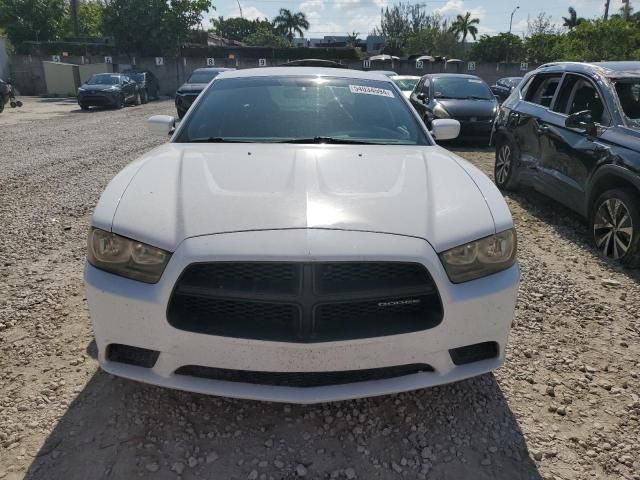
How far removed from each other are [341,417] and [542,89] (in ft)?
17.3

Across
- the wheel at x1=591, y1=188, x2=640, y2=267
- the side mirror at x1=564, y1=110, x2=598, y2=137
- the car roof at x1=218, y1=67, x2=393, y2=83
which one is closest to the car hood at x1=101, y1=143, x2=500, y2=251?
the car roof at x1=218, y1=67, x2=393, y2=83

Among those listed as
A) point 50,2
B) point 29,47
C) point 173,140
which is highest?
point 50,2

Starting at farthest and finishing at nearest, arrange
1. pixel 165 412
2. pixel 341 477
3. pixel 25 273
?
pixel 25 273, pixel 165 412, pixel 341 477

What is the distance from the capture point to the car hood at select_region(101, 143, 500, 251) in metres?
2.11

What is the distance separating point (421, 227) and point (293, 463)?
3.77ft

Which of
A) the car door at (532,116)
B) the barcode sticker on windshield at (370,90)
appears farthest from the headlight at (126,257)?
the car door at (532,116)

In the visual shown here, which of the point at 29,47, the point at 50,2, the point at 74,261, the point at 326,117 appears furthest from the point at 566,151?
the point at 50,2

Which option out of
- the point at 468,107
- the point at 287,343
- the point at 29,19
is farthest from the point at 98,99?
the point at 29,19

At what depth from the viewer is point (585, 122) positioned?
471 centimetres

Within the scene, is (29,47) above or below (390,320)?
above

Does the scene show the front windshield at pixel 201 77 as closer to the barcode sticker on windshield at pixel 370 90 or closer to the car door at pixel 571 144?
the car door at pixel 571 144

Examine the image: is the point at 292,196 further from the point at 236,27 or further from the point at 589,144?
the point at 236,27

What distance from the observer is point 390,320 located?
2.11m

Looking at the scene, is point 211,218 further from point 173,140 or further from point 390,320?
point 173,140
